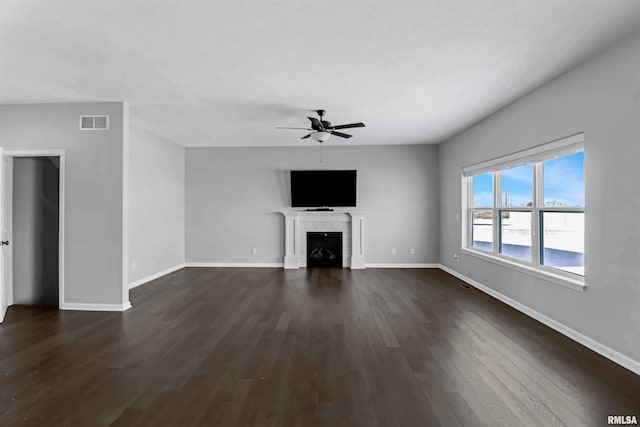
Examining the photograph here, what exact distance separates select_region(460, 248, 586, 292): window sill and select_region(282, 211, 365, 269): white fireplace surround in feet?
8.15

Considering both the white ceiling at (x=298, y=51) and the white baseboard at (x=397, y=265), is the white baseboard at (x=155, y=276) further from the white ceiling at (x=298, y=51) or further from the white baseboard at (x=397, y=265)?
the white baseboard at (x=397, y=265)

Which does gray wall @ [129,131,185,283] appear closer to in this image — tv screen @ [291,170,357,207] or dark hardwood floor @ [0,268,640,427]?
dark hardwood floor @ [0,268,640,427]

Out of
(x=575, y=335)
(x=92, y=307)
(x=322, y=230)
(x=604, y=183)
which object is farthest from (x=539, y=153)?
(x=92, y=307)

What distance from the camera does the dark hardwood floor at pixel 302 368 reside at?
1.91 m

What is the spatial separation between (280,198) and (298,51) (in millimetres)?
4434

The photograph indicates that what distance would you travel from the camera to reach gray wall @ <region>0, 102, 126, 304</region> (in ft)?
12.9

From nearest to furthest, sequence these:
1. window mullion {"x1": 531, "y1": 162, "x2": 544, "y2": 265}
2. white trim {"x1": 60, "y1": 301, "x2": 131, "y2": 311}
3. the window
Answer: the window → window mullion {"x1": 531, "y1": 162, "x2": 544, "y2": 265} → white trim {"x1": 60, "y1": 301, "x2": 131, "y2": 311}

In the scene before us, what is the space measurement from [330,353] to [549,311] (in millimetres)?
2555

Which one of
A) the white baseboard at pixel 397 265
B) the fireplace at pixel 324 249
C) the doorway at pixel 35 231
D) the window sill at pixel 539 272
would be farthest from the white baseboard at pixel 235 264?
the window sill at pixel 539 272

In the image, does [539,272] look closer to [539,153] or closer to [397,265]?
[539,153]

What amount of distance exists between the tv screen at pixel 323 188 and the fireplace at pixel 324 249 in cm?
72

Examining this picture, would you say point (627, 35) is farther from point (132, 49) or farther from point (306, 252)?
point (306, 252)

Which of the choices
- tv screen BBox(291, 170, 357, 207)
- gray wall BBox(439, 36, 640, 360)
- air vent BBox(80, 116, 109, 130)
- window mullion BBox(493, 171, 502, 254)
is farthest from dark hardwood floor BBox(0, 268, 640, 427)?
tv screen BBox(291, 170, 357, 207)

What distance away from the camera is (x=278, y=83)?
11.1ft
